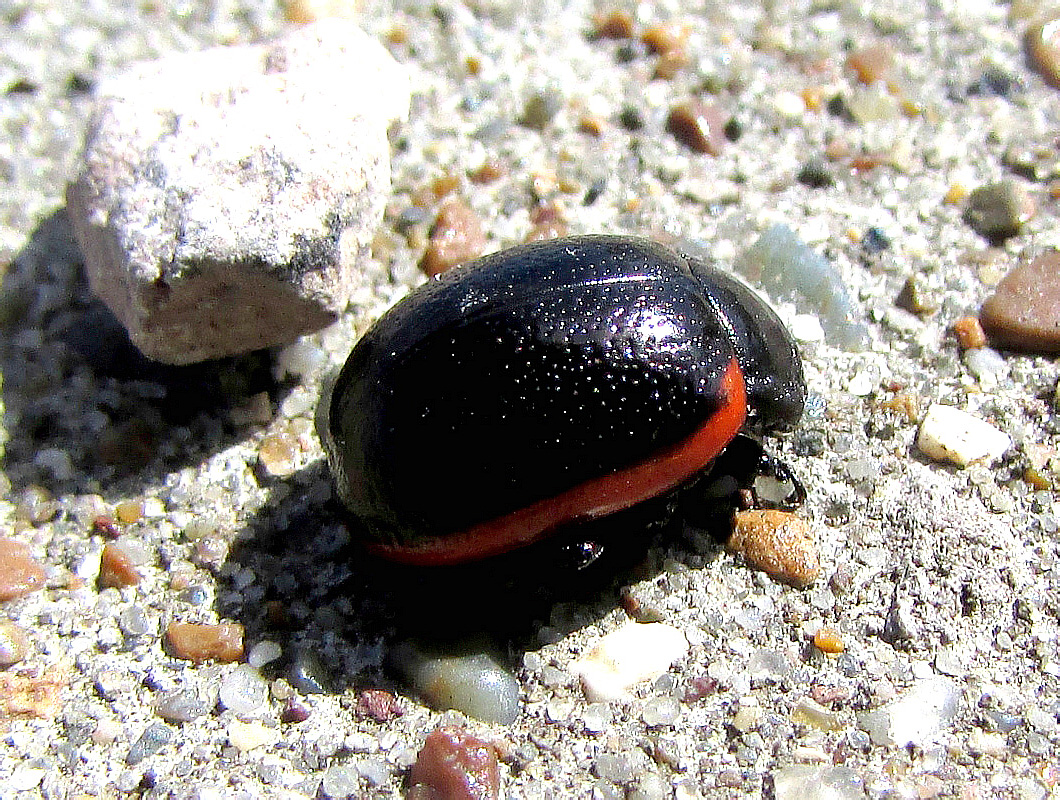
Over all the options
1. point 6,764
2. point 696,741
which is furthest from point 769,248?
point 6,764

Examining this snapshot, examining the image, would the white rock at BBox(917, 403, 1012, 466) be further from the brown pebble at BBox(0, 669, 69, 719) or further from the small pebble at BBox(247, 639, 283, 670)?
the brown pebble at BBox(0, 669, 69, 719)

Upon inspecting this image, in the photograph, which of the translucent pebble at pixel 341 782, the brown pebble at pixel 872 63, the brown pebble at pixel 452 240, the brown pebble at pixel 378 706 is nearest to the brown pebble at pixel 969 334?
the brown pebble at pixel 872 63

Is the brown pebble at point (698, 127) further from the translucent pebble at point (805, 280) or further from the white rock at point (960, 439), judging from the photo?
the white rock at point (960, 439)

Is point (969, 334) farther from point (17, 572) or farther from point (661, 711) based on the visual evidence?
point (17, 572)

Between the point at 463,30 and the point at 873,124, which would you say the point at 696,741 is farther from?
the point at 463,30

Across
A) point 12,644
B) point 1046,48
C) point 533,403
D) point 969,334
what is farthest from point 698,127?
point 12,644
